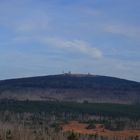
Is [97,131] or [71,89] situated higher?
[71,89]

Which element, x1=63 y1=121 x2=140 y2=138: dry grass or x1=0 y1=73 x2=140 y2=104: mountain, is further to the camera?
x1=0 y1=73 x2=140 y2=104: mountain

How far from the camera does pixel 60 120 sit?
94000mm

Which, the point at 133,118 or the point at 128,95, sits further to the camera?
the point at 128,95

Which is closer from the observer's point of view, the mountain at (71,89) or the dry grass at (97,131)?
the dry grass at (97,131)

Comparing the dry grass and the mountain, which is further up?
the mountain

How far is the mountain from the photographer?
4943 inches

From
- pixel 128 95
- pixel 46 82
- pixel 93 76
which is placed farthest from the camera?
pixel 93 76

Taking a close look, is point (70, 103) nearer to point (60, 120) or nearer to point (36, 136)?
point (60, 120)

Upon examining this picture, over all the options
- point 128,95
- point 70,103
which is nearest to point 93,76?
point 128,95

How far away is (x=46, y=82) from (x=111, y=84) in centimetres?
1732

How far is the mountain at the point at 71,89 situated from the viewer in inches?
4943

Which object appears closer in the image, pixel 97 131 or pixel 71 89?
pixel 97 131

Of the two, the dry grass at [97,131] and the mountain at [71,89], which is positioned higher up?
the mountain at [71,89]

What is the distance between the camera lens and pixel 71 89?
441ft
